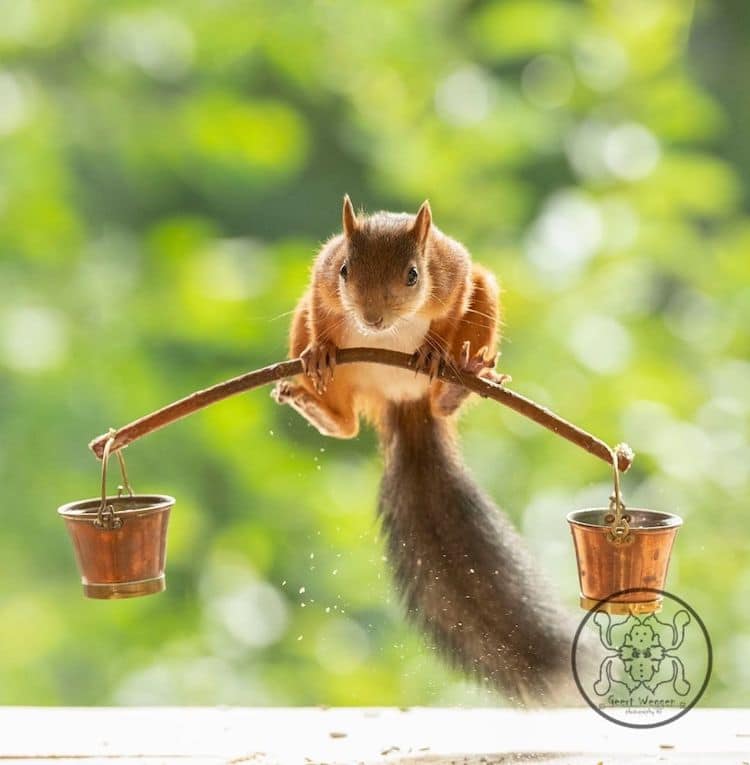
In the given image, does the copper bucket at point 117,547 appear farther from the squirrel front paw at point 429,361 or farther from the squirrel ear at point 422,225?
the squirrel ear at point 422,225

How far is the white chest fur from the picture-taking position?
1.57 metres

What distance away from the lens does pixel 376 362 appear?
4.86 ft

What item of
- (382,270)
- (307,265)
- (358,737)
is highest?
(307,265)

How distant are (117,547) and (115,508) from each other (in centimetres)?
11

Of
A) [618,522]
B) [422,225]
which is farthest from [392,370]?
[618,522]

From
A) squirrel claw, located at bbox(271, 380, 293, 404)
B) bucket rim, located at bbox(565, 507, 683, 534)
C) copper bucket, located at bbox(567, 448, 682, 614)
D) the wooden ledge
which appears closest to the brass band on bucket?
copper bucket, located at bbox(567, 448, 682, 614)

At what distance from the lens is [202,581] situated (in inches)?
130

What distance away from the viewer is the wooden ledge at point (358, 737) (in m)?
1.59

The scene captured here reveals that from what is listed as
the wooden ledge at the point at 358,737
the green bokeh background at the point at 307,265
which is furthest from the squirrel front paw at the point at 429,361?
the green bokeh background at the point at 307,265

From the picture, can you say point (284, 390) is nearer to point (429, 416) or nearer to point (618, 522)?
point (429, 416)

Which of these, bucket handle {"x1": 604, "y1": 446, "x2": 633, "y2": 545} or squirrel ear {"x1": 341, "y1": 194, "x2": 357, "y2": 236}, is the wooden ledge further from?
squirrel ear {"x1": 341, "y1": 194, "x2": 357, "y2": 236}

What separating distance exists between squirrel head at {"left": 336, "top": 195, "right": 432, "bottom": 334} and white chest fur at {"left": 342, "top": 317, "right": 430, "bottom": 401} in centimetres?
6

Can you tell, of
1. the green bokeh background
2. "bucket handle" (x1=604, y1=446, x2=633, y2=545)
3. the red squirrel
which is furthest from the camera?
the green bokeh background

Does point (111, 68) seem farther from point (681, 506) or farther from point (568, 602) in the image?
point (568, 602)
